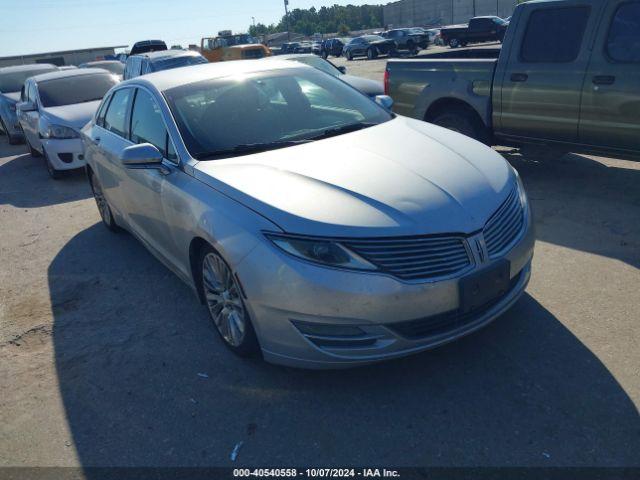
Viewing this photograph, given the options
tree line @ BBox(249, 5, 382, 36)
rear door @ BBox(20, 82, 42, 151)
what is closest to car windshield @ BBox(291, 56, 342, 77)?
rear door @ BBox(20, 82, 42, 151)

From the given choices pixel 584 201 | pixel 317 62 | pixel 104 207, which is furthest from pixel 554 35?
pixel 317 62

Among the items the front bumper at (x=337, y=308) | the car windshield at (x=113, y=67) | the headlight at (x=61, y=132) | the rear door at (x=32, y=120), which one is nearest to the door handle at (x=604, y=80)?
the front bumper at (x=337, y=308)

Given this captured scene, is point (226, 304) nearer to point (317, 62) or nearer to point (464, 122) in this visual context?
point (464, 122)

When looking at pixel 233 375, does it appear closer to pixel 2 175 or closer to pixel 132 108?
pixel 132 108

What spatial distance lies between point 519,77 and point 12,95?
468 inches

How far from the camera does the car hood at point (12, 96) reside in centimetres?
1273

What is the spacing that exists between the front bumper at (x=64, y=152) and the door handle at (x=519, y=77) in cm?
632

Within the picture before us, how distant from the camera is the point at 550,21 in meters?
5.70

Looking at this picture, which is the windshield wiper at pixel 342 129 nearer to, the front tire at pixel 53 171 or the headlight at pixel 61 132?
the headlight at pixel 61 132

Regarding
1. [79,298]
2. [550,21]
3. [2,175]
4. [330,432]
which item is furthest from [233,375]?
[2,175]

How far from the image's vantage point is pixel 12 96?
13.0 meters

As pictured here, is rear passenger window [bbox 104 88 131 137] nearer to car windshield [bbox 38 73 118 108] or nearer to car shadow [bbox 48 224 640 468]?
car shadow [bbox 48 224 640 468]

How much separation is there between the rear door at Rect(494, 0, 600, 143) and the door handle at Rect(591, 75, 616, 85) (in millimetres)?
142

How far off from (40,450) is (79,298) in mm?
1892
